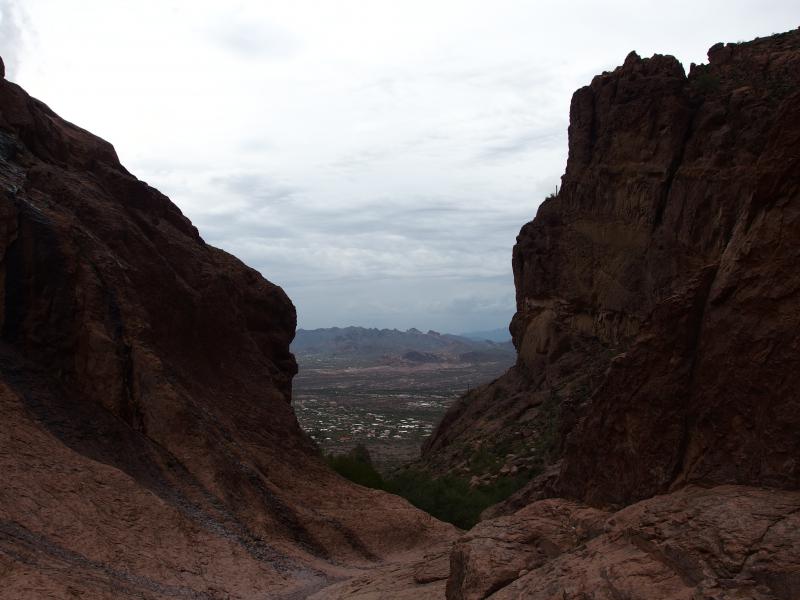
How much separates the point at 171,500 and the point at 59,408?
321cm

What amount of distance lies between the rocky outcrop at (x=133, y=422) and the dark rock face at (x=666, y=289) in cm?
596

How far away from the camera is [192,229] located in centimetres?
2731

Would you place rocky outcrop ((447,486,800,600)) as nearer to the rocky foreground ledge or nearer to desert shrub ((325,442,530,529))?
the rocky foreground ledge

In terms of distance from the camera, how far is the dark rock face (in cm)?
861

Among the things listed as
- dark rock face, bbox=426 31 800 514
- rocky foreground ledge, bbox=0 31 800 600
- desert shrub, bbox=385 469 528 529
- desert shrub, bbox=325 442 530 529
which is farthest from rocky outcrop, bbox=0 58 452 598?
dark rock face, bbox=426 31 800 514

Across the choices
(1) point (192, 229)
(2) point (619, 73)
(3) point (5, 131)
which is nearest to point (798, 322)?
(3) point (5, 131)

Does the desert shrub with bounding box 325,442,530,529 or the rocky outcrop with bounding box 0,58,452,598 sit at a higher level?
the rocky outcrop with bounding box 0,58,452,598

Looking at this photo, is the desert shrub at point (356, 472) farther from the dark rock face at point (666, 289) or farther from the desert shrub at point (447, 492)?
the dark rock face at point (666, 289)

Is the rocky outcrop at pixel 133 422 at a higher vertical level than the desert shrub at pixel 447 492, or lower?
higher

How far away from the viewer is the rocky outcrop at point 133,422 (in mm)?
12734

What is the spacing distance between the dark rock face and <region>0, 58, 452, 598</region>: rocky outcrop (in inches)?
235

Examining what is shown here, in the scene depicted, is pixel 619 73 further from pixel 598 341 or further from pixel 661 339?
pixel 661 339

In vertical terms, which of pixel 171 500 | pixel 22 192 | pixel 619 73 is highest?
pixel 619 73

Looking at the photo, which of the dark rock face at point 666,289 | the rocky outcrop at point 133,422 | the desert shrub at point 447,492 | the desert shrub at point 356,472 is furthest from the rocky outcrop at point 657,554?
the desert shrub at point 356,472
